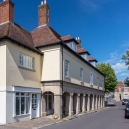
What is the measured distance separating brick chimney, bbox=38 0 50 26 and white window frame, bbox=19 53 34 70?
6.41 m

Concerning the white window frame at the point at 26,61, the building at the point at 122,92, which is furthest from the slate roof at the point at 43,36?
the building at the point at 122,92

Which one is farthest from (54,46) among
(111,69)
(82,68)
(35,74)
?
(111,69)

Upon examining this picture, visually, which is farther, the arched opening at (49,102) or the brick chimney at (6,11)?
the arched opening at (49,102)

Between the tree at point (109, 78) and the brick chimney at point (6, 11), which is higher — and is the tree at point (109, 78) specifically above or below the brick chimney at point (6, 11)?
below

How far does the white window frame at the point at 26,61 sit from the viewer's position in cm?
1551

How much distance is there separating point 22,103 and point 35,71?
3.41 metres

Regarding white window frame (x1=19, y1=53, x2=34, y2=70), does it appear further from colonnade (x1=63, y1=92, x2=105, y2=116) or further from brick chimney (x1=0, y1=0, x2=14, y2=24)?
colonnade (x1=63, y1=92, x2=105, y2=116)

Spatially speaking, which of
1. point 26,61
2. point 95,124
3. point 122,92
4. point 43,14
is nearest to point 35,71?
point 26,61

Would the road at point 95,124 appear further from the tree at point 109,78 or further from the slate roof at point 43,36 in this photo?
the tree at point 109,78

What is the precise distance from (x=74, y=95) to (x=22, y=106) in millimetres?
7950

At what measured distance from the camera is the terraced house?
1388 centimetres

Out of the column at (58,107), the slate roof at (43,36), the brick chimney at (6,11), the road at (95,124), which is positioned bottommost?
the road at (95,124)

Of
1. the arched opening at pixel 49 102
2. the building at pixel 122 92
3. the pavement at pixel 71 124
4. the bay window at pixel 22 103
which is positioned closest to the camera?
the pavement at pixel 71 124

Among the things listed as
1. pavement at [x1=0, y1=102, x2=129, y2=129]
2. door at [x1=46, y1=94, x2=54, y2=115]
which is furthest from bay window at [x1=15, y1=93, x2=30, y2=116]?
door at [x1=46, y1=94, x2=54, y2=115]
